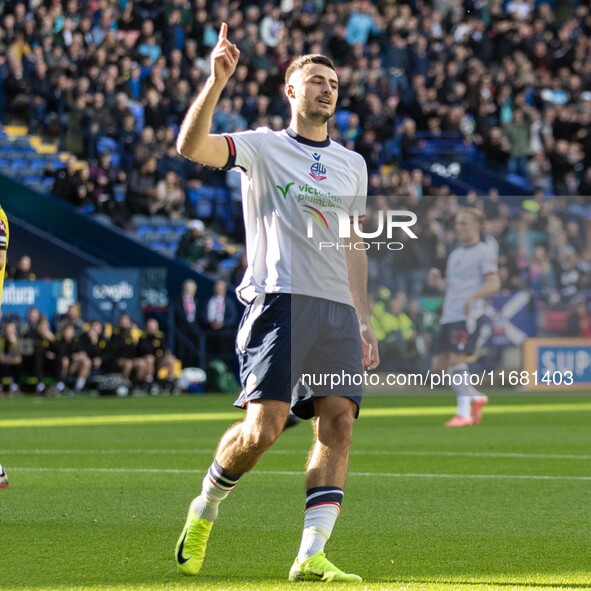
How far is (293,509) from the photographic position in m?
8.86

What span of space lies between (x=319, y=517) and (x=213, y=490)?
521 mm

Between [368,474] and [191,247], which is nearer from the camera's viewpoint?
[368,474]

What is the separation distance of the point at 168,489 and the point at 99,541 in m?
2.47

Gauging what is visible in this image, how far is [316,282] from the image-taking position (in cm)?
659

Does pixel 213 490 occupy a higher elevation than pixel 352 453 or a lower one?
higher

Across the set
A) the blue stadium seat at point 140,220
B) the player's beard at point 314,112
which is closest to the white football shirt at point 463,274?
the player's beard at point 314,112

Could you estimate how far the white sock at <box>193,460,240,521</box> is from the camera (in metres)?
6.62

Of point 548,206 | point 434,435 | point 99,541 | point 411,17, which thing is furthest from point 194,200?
point 99,541

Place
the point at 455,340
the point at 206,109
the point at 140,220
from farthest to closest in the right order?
the point at 140,220, the point at 455,340, the point at 206,109

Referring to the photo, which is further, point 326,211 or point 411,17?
point 411,17

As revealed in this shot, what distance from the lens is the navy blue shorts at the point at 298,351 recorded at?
253 inches

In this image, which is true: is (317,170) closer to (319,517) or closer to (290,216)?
(290,216)

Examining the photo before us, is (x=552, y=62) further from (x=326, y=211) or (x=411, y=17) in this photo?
(x=326, y=211)

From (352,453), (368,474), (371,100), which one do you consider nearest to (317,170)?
(368,474)
